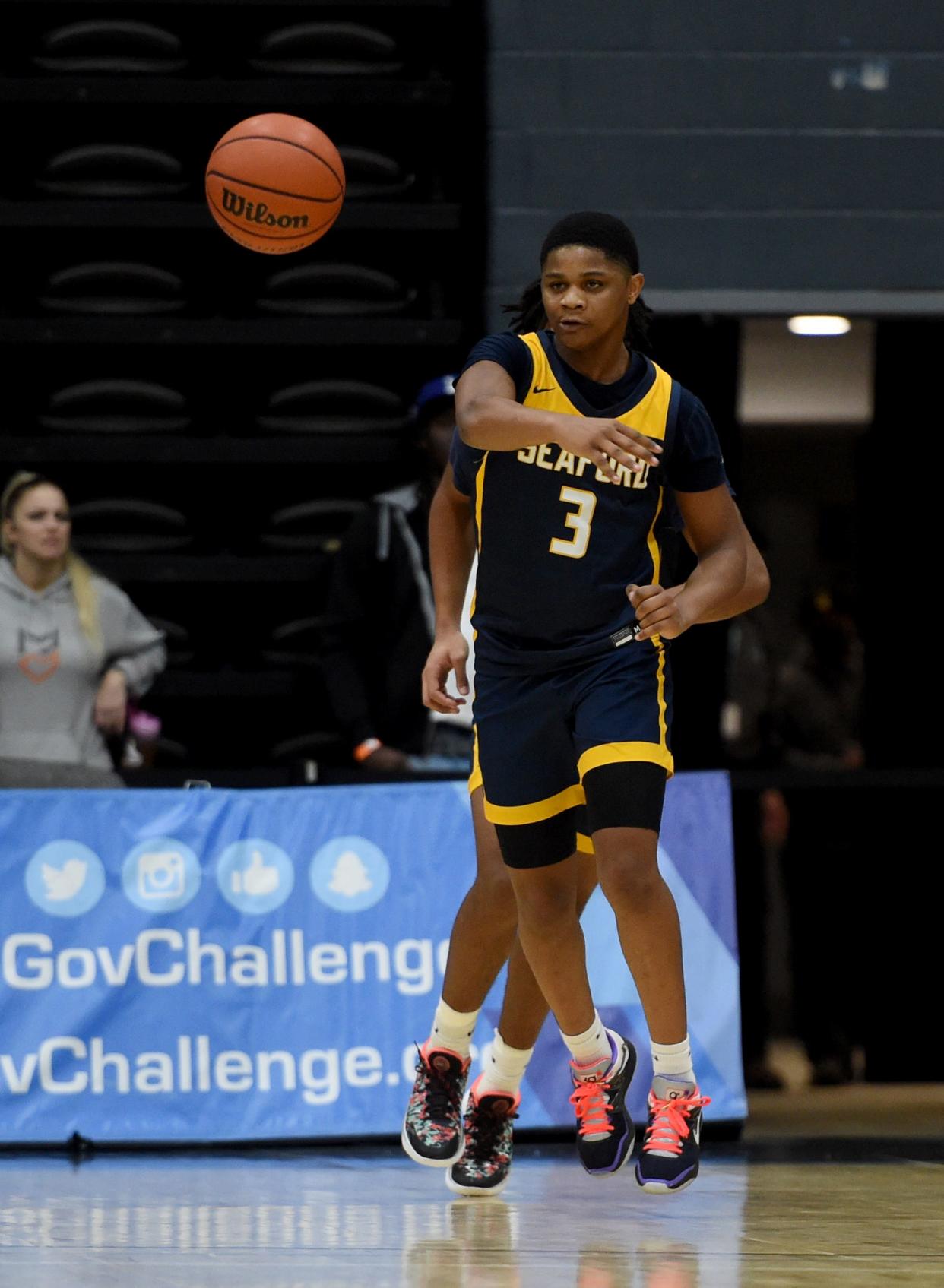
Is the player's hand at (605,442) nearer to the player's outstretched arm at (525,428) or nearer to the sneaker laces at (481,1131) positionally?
the player's outstretched arm at (525,428)

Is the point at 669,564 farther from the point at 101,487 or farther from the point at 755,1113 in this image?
the point at 101,487

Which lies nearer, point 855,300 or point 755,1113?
point 755,1113

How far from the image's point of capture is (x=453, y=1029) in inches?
199

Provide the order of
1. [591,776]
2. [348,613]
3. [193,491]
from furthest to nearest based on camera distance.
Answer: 1. [193,491]
2. [348,613]
3. [591,776]

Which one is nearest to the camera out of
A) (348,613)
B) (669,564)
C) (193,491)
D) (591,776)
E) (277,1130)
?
(591,776)

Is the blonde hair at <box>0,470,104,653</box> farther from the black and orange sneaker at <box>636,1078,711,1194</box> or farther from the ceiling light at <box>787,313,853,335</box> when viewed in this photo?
the black and orange sneaker at <box>636,1078,711,1194</box>

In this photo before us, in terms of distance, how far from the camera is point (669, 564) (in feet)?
16.1

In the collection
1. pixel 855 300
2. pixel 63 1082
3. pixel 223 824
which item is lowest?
pixel 63 1082

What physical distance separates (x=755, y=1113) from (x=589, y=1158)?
344 cm

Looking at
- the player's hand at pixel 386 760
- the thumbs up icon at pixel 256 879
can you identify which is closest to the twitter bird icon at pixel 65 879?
the thumbs up icon at pixel 256 879

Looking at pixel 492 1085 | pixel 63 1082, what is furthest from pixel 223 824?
pixel 492 1085

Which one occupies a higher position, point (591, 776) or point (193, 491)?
point (193, 491)

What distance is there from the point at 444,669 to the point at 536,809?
1.73 feet

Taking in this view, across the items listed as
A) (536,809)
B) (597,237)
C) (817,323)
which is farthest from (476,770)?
(817,323)
